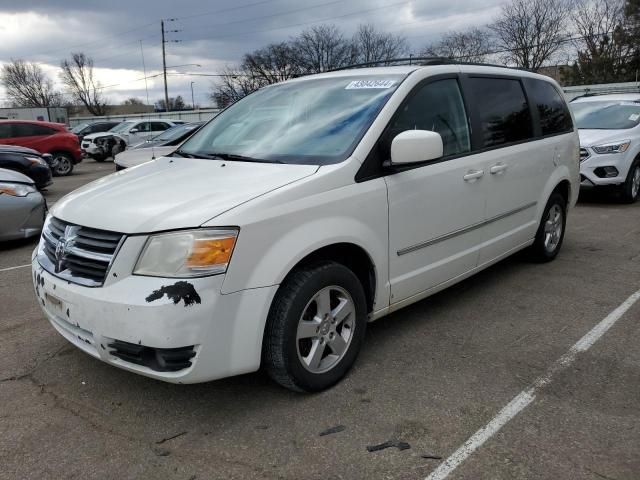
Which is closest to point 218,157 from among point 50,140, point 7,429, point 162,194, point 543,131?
point 162,194

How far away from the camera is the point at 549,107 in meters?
5.25

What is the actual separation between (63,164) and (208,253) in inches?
622

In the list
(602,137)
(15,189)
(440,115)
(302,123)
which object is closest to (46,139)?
(15,189)

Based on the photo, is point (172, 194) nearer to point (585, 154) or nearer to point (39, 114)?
point (585, 154)

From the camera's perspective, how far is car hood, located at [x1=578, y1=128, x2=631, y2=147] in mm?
8766

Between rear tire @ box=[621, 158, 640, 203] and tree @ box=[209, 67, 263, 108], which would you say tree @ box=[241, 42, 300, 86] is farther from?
rear tire @ box=[621, 158, 640, 203]

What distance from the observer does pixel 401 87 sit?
355cm

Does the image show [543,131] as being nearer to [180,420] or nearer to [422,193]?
[422,193]

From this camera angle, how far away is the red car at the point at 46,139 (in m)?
15.4

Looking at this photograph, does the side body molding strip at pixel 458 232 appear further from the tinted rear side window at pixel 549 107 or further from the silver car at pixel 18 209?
the silver car at pixel 18 209

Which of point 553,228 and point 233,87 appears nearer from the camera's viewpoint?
point 553,228

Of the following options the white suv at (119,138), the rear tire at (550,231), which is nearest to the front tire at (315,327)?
the rear tire at (550,231)

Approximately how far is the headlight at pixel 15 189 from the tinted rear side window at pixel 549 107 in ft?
19.6

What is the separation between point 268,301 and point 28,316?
104 inches
